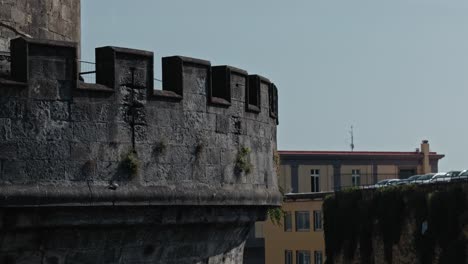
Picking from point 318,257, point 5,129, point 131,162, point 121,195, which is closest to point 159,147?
point 131,162

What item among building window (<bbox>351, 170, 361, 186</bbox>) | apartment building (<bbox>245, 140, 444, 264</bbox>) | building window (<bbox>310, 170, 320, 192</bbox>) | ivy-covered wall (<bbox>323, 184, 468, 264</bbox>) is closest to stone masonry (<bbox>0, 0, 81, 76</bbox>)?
ivy-covered wall (<bbox>323, 184, 468, 264</bbox>)

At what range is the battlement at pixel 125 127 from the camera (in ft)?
29.5

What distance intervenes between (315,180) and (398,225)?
90.9 ft

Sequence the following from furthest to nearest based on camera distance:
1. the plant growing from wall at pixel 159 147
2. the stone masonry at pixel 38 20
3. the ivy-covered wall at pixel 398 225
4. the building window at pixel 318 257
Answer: the building window at pixel 318 257
the ivy-covered wall at pixel 398 225
the stone masonry at pixel 38 20
the plant growing from wall at pixel 159 147

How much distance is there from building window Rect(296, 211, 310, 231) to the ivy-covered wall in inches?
292

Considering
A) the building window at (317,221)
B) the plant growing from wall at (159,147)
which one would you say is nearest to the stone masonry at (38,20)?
the plant growing from wall at (159,147)

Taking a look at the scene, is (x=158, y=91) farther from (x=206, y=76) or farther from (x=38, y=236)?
(x=38, y=236)

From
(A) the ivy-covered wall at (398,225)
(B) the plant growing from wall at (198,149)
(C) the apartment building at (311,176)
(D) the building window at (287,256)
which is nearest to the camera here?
(B) the plant growing from wall at (198,149)

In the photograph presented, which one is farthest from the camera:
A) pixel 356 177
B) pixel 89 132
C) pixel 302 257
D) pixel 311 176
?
pixel 356 177

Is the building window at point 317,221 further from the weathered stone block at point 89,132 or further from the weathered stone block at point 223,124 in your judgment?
the weathered stone block at point 89,132

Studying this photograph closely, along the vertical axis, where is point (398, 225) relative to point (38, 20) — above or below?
below

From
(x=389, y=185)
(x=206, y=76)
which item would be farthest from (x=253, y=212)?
(x=389, y=185)

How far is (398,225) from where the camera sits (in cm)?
4397

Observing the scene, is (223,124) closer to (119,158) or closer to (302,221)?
(119,158)
